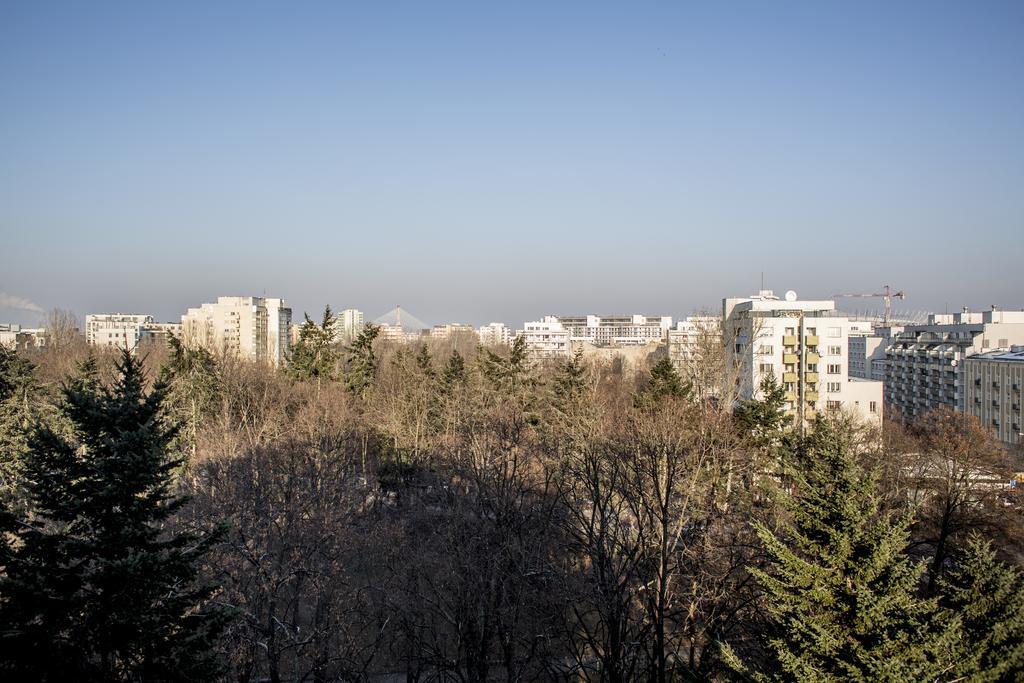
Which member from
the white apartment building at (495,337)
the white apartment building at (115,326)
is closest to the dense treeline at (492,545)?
the white apartment building at (495,337)

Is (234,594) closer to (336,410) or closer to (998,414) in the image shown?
(336,410)

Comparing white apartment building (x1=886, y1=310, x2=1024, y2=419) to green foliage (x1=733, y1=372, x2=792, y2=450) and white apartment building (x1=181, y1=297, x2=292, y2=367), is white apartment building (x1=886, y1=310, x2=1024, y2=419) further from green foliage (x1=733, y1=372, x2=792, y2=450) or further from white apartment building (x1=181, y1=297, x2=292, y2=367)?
white apartment building (x1=181, y1=297, x2=292, y2=367)

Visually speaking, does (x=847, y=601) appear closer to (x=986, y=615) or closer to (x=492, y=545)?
(x=986, y=615)

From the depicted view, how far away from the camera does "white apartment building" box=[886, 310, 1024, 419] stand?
204ft

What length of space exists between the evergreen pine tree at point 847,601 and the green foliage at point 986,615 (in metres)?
0.44

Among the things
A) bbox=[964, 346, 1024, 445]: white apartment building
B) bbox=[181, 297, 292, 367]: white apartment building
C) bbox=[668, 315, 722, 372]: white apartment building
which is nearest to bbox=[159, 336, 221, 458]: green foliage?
bbox=[668, 315, 722, 372]: white apartment building

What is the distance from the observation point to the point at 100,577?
8.70 m

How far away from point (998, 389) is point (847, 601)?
181 feet

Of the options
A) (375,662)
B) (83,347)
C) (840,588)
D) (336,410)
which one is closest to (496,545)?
(375,662)

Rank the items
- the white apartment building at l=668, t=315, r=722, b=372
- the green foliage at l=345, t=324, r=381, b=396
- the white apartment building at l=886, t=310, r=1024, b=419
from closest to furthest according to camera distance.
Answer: the white apartment building at l=668, t=315, r=722, b=372, the green foliage at l=345, t=324, r=381, b=396, the white apartment building at l=886, t=310, r=1024, b=419

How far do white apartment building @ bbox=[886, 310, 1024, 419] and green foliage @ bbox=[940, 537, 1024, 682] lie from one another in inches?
2135

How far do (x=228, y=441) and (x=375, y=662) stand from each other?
10001mm

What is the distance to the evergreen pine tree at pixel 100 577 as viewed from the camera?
852 centimetres

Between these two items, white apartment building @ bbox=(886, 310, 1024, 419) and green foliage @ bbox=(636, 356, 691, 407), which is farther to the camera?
white apartment building @ bbox=(886, 310, 1024, 419)
